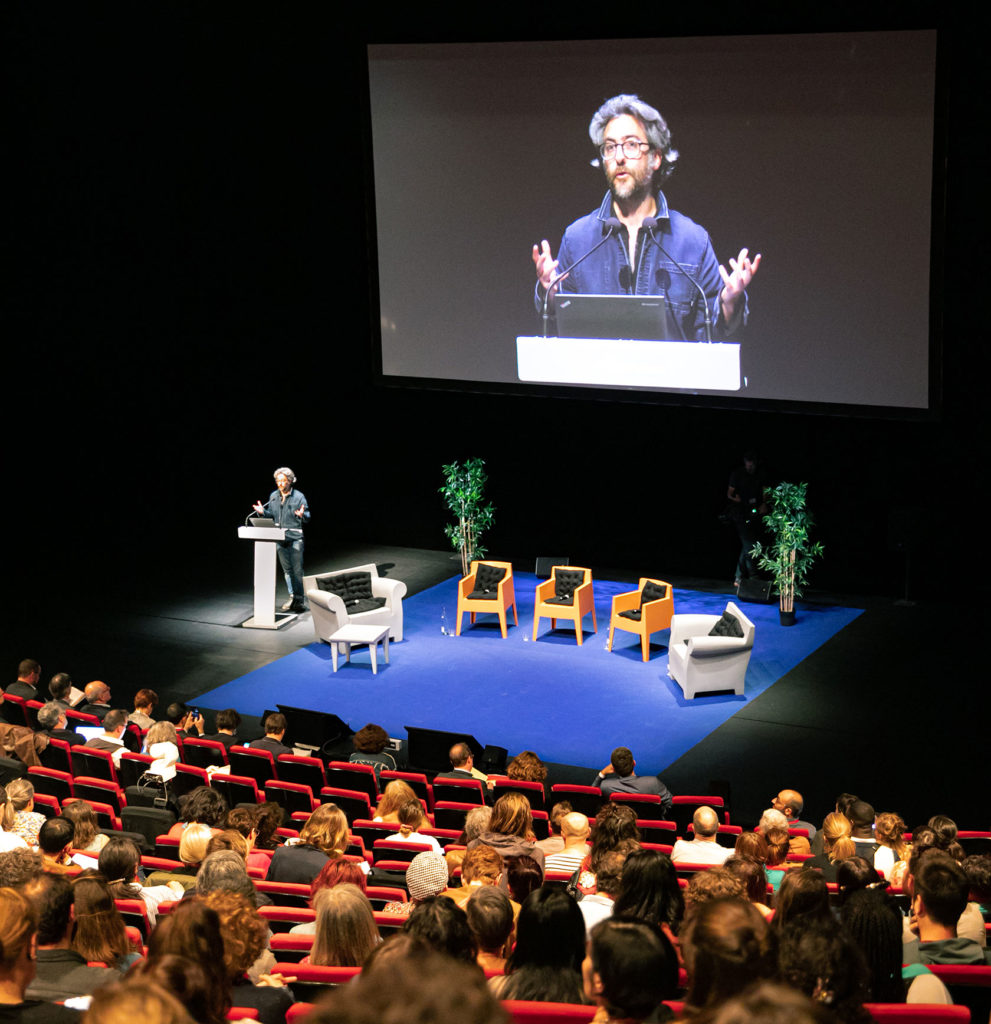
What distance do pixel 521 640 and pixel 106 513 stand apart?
6.81 m

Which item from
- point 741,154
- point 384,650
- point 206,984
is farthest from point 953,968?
point 741,154

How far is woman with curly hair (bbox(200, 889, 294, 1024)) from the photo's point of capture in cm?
351

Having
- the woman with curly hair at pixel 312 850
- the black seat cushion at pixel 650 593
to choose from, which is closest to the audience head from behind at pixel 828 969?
the woman with curly hair at pixel 312 850

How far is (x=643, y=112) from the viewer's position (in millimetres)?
13328

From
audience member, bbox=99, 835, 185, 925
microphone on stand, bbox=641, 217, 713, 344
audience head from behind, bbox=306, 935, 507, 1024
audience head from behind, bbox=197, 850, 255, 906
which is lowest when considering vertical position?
audience member, bbox=99, 835, 185, 925

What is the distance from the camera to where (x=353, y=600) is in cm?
1333

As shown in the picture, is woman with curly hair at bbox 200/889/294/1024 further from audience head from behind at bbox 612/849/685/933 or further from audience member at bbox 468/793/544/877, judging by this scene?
audience member at bbox 468/793/544/877

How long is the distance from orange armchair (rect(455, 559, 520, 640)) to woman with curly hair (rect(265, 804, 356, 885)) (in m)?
7.00

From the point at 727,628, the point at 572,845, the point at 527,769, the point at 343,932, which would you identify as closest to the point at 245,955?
the point at 343,932

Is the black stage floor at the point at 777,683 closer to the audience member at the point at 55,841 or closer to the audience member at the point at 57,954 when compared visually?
the audience member at the point at 55,841

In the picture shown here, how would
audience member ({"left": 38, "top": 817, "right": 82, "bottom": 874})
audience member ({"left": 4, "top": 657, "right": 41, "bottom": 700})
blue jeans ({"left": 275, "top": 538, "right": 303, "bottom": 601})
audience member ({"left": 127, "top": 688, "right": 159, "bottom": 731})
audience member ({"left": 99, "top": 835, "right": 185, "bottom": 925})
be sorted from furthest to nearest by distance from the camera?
blue jeans ({"left": 275, "top": 538, "right": 303, "bottom": 601}) < audience member ({"left": 4, "top": 657, "right": 41, "bottom": 700}) < audience member ({"left": 127, "top": 688, "right": 159, "bottom": 731}) < audience member ({"left": 38, "top": 817, "right": 82, "bottom": 874}) < audience member ({"left": 99, "top": 835, "right": 185, "bottom": 925})

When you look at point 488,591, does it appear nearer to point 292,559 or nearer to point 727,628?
point 292,559

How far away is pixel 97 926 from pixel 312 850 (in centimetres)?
192

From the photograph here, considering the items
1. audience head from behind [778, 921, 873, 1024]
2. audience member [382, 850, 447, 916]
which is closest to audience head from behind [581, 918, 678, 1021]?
audience head from behind [778, 921, 873, 1024]
